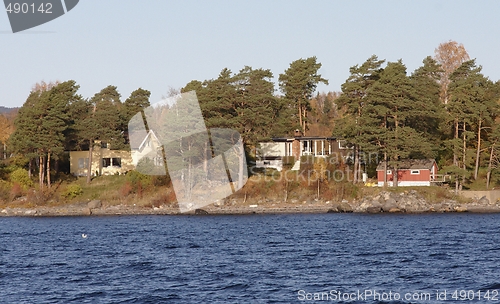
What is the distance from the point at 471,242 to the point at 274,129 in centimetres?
3075

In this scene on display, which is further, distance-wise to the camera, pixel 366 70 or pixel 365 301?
pixel 366 70

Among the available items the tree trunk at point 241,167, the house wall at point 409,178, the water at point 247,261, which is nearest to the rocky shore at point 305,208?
the tree trunk at point 241,167

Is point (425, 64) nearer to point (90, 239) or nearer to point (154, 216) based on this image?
point (154, 216)

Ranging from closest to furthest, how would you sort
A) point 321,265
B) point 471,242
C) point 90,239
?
point 321,265 → point 471,242 → point 90,239

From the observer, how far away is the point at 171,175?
6075 cm

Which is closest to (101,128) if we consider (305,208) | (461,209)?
(305,208)

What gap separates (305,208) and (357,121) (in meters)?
9.83

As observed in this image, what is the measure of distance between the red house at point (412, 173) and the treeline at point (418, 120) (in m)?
0.70

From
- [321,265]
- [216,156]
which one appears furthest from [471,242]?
[216,156]

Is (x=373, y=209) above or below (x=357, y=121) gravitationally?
below

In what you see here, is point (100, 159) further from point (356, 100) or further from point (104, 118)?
point (356, 100)

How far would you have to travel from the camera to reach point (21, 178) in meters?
63.6

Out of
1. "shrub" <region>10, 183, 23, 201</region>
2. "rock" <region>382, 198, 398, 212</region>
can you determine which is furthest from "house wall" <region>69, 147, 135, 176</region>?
"rock" <region>382, 198, 398, 212</region>


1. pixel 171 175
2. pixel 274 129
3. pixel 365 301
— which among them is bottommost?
pixel 365 301
